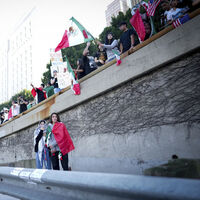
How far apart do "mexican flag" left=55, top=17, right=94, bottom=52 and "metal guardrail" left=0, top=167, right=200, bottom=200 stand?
4.01 m

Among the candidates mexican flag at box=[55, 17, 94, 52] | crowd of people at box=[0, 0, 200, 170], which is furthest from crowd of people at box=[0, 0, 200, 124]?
mexican flag at box=[55, 17, 94, 52]

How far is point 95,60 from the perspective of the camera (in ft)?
20.0

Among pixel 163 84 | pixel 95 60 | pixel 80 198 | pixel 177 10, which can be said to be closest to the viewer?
pixel 80 198

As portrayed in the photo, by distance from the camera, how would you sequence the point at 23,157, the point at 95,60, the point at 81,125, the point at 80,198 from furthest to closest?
the point at 23,157, the point at 95,60, the point at 81,125, the point at 80,198

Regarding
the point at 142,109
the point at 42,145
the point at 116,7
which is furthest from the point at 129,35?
the point at 116,7

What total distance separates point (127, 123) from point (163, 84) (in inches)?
48.4

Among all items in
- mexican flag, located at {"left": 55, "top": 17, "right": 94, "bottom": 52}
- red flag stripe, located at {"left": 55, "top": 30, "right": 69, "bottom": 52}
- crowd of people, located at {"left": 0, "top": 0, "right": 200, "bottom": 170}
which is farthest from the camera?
red flag stripe, located at {"left": 55, "top": 30, "right": 69, "bottom": 52}

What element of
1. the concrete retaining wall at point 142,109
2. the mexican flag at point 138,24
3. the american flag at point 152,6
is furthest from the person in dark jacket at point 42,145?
the american flag at point 152,6

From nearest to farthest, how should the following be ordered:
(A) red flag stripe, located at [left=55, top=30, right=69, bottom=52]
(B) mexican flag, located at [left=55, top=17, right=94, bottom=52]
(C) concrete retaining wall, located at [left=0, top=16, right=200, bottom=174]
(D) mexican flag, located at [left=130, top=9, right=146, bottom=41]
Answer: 1. (C) concrete retaining wall, located at [left=0, top=16, right=200, bottom=174]
2. (D) mexican flag, located at [left=130, top=9, right=146, bottom=41]
3. (B) mexican flag, located at [left=55, top=17, right=94, bottom=52]
4. (A) red flag stripe, located at [left=55, top=30, right=69, bottom=52]

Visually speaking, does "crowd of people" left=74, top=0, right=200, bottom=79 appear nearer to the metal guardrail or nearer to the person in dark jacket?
the person in dark jacket

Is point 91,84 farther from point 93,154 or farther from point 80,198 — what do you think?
point 80,198

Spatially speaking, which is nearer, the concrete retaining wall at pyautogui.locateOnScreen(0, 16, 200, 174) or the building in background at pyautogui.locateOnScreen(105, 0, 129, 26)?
the concrete retaining wall at pyautogui.locateOnScreen(0, 16, 200, 174)

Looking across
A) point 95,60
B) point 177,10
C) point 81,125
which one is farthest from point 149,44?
point 81,125

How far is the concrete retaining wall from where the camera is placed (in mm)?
3137
